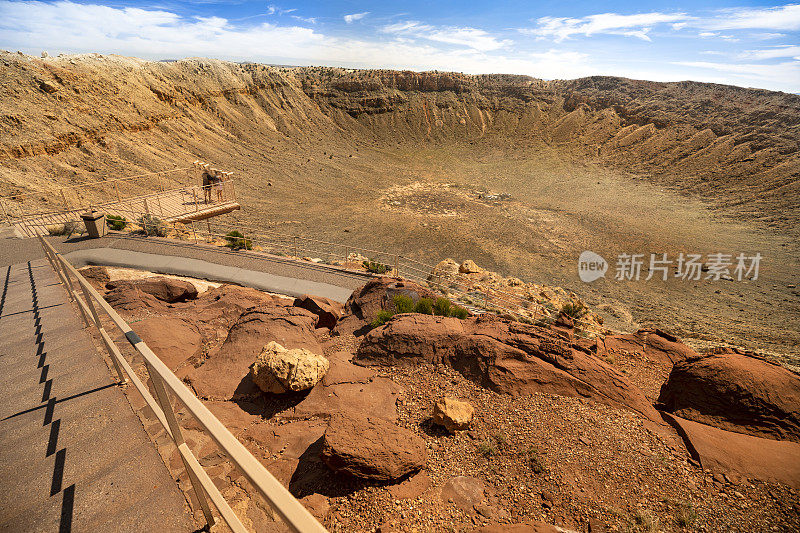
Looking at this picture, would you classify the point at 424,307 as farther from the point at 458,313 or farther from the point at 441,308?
the point at 458,313

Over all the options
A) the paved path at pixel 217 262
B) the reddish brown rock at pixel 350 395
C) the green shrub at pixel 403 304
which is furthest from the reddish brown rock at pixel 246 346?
the paved path at pixel 217 262

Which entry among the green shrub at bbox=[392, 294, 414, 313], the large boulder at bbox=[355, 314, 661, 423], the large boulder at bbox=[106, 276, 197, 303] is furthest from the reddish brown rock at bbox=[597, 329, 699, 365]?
the large boulder at bbox=[106, 276, 197, 303]

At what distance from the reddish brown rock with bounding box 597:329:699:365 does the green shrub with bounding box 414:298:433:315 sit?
406 cm

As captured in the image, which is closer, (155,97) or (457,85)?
(155,97)

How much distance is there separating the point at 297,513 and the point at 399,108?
73997mm

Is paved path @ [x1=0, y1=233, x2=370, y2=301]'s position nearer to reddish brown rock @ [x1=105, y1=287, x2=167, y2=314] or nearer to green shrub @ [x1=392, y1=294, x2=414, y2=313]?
green shrub @ [x1=392, y1=294, x2=414, y2=313]

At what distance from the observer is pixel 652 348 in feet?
29.4

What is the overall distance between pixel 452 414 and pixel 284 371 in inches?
95.8

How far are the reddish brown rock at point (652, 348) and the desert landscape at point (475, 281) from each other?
105 millimetres

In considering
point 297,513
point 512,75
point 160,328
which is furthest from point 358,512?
point 512,75

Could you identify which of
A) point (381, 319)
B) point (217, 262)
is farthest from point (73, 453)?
point (217, 262)

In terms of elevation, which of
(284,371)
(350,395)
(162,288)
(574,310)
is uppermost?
(284,371)

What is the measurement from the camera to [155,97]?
41281 mm

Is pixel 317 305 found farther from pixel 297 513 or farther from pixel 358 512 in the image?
pixel 297 513
